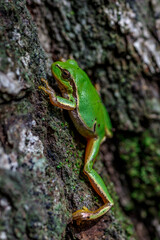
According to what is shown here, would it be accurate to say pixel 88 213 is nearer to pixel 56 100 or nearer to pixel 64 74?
pixel 56 100

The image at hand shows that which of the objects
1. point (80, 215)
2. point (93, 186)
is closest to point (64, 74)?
point (93, 186)

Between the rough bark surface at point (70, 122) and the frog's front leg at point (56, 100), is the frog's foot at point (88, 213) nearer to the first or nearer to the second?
the rough bark surface at point (70, 122)

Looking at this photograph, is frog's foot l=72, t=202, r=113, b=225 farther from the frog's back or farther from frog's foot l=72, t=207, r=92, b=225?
the frog's back

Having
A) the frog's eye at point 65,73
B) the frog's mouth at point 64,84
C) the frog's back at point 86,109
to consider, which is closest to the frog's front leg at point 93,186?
the frog's back at point 86,109

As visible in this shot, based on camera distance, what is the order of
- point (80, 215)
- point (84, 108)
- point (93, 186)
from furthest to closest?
point (84, 108) → point (93, 186) → point (80, 215)

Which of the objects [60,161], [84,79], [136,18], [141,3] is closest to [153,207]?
[60,161]
